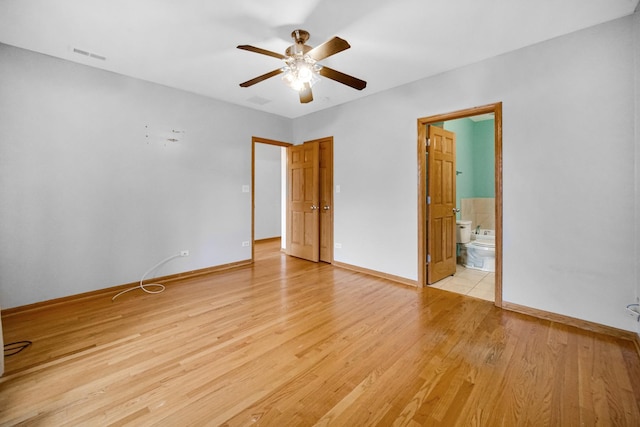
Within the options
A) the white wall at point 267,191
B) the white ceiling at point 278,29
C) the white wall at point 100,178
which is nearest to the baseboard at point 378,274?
the white wall at point 100,178

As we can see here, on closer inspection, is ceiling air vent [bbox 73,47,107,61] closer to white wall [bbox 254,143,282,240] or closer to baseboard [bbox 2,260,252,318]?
baseboard [bbox 2,260,252,318]

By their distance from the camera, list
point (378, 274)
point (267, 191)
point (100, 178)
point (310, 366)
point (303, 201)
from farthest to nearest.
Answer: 1. point (267, 191)
2. point (303, 201)
3. point (378, 274)
4. point (100, 178)
5. point (310, 366)

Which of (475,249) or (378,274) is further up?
(475,249)

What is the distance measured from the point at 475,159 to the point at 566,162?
10.4 feet

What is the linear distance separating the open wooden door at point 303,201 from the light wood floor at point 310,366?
2040 mm

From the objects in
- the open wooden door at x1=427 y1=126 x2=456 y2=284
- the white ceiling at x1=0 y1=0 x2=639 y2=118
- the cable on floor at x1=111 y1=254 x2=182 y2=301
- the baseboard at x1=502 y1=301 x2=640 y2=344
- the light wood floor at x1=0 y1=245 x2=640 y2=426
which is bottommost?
the light wood floor at x1=0 y1=245 x2=640 y2=426

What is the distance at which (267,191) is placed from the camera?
7.38 metres

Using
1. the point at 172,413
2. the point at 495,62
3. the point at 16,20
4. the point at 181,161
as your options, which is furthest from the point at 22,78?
the point at 495,62

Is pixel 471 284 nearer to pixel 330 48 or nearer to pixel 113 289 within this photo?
pixel 330 48

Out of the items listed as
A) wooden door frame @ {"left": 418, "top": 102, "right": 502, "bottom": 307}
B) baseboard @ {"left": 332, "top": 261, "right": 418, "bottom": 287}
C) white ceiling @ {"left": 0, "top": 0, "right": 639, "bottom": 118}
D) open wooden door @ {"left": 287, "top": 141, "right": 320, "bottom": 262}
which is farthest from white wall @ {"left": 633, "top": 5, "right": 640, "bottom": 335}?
open wooden door @ {"left": 287, "top": 141, "right": 320, "bottom": 262}

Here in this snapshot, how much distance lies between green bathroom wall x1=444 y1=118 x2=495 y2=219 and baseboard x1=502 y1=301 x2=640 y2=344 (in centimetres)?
267

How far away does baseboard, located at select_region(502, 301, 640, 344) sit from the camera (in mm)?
2188

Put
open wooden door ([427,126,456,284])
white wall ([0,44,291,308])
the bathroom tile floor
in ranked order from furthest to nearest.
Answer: open wooden door ([427,126,456,284]) < the bathroom tile floor < white wall ([0,44,291,308])

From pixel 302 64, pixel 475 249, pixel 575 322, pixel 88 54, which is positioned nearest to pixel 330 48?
pixel 302 64
